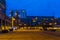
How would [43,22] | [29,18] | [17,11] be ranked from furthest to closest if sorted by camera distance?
1. [29,18]
2. [43,22]
3. [17,11]

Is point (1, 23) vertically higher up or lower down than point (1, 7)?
lower down

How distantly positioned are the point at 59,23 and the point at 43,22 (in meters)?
30.1

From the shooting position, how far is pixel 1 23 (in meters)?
116

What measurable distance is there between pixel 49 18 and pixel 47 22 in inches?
298

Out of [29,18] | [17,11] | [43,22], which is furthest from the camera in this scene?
[29,18]

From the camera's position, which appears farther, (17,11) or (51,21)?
(51,21)

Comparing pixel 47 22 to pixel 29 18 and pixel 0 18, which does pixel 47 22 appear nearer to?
pixel 29 18

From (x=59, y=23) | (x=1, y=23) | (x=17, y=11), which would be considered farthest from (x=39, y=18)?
(x=1, y=23)

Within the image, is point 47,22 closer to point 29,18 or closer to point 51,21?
point 51,21

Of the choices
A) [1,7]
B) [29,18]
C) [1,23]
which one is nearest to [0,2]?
[1,7]

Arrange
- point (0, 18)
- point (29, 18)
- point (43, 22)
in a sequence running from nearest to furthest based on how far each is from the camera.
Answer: point (0, 18)
point (43, 22)
point (29, 18)

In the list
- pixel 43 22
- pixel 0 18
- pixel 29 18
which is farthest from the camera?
pixel 29 18

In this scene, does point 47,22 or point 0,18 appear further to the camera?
point 47,22

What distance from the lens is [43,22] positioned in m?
173
